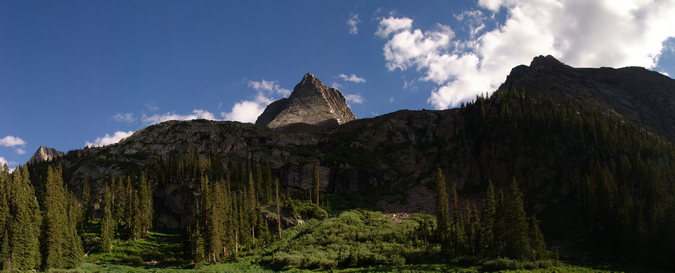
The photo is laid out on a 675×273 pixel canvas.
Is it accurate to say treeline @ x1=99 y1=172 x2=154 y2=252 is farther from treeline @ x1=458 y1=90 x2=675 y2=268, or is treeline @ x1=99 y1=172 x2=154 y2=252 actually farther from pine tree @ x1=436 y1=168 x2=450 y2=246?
treeline @ x1=458 y1=90 x2=675 y2=268

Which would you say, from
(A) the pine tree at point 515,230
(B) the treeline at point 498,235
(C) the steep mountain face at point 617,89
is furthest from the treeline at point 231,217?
(C) the steep mountain face at point 617,89

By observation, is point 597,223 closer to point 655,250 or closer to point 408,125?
point 655,250

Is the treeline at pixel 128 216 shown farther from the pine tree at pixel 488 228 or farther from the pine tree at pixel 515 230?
the pine tree at pixel 515 230

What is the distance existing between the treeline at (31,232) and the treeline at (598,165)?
3157 inches

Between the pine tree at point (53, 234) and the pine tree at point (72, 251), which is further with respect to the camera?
the pine tree at point (72, 251)

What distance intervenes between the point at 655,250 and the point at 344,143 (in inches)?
3888

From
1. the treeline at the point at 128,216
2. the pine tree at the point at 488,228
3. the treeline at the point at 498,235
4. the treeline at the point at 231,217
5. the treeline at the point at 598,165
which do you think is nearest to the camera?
the treeline at the point at 498,235

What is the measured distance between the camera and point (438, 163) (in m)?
108

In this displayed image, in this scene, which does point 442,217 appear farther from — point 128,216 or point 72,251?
point 128,216

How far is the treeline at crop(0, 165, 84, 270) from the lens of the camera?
1867 inches

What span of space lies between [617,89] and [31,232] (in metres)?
178

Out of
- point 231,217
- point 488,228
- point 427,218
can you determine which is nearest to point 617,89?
point 427,218

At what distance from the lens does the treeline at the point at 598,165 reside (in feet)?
162

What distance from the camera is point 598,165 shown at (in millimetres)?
68062
